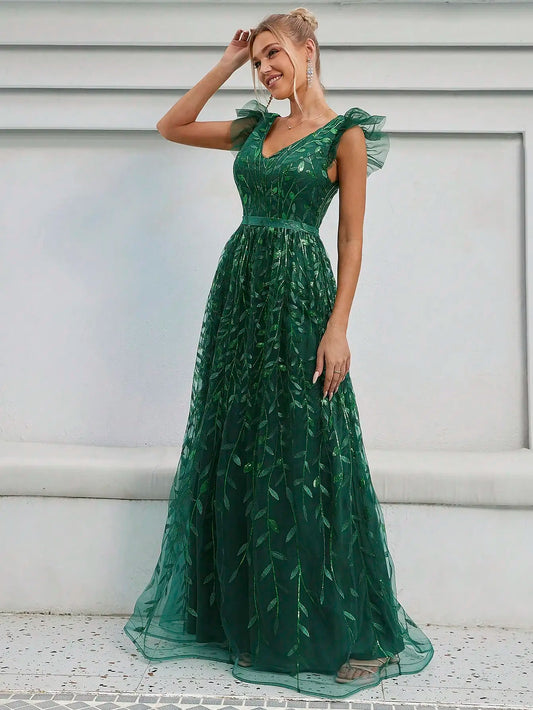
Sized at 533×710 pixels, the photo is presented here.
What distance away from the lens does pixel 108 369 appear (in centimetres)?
315

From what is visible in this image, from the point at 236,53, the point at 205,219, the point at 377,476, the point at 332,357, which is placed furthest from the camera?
the point at 205,219

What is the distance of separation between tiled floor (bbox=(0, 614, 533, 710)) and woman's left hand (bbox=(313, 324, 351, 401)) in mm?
787

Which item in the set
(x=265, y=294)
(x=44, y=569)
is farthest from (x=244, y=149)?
(x=44, y=569)

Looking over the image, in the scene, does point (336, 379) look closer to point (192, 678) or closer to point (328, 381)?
point (328, 381)

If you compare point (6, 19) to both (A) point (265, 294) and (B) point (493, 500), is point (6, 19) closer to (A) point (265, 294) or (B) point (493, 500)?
(A) point (265, 294)

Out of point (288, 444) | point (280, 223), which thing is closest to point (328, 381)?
point (288, 444)

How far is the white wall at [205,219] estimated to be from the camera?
302 cm

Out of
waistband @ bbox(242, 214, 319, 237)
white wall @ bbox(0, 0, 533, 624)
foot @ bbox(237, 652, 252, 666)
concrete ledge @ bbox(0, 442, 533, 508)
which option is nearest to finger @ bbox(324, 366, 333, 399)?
waistband @ bbox(242, 214, 319, 237)

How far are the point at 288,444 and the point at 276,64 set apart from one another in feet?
3.32

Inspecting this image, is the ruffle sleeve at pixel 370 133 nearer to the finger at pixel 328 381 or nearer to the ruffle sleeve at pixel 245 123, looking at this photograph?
the ruffle sleeve at pixel 245 123

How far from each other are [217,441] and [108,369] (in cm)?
78

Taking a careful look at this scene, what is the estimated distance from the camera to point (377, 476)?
2.80 meters

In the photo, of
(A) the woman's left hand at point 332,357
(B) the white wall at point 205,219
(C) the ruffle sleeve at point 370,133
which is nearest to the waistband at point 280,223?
(C) the ruffle sleeve at point 370,133

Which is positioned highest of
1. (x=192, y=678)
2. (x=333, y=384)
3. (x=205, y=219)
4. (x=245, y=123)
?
(x=245, y=123)
